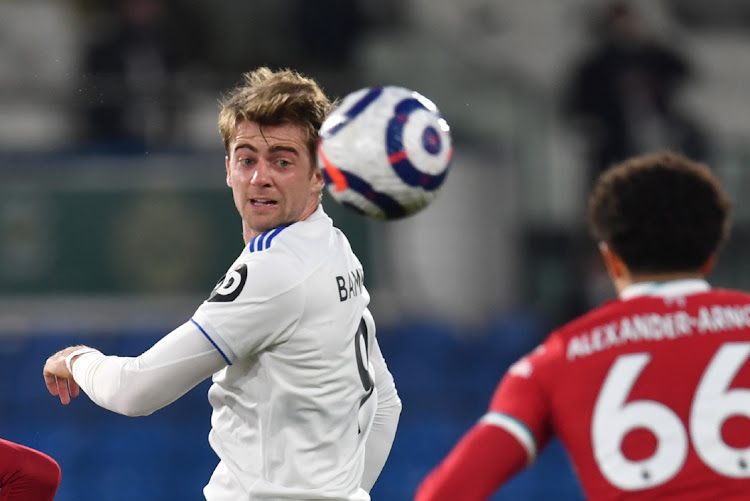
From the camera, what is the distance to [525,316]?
9070 millimetres

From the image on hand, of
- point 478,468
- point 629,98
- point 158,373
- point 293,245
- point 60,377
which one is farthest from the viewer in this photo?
point 629,98

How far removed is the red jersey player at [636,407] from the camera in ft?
8.47

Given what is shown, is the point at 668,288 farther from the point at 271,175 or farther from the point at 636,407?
the point at 271,175

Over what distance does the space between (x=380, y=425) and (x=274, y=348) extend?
2.05 ft

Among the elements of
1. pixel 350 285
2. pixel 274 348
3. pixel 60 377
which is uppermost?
pixel 350 285

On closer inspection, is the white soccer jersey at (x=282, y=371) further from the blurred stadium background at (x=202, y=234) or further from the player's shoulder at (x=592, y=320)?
the blurred stadium background at (x=202, y=234)

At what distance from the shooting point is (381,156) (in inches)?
131

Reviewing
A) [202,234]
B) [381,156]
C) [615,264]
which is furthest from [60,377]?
[202,234]

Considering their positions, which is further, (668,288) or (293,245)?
(293,245)

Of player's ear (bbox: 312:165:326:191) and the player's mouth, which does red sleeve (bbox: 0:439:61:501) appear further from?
player's ear (bbox: 312:165:326:191)

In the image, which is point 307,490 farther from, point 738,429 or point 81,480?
point 81,480

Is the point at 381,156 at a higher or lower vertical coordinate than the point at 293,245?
higher

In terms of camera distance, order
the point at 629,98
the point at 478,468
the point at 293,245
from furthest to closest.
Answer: the point at 629,98, the point at 293,245, the point at 478,468

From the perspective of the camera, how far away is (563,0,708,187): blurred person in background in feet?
28.8
